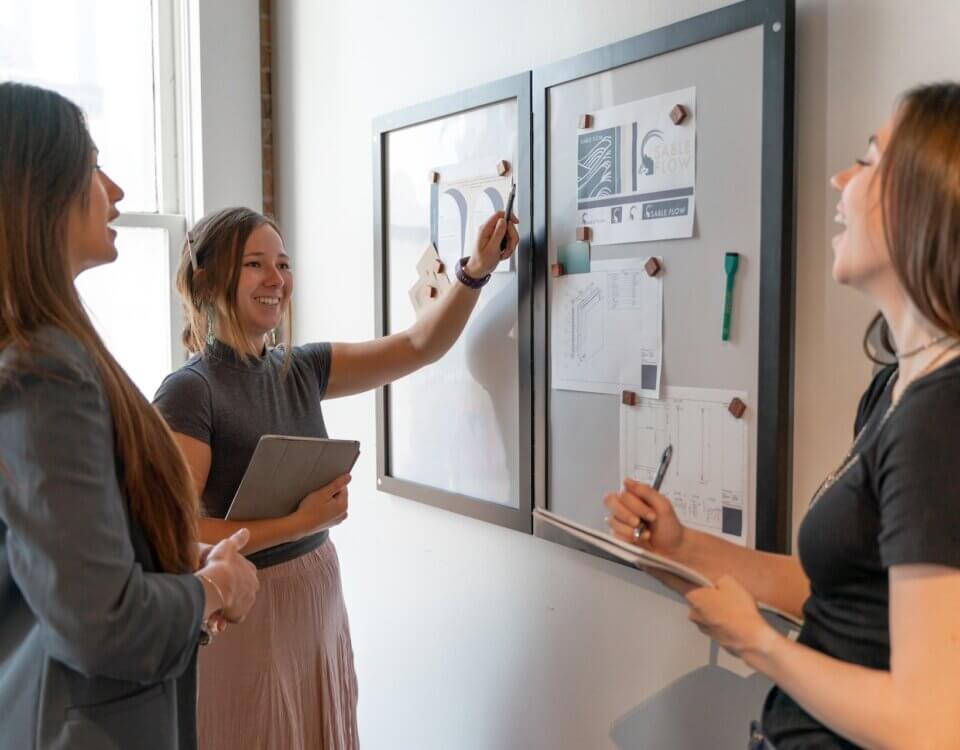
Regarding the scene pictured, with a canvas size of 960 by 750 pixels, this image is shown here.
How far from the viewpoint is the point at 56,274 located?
Answer: 1087 millimetres

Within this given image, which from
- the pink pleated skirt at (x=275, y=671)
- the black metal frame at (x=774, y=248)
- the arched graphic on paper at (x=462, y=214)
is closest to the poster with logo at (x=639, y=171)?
the black metal frame at (x=774, y=248)

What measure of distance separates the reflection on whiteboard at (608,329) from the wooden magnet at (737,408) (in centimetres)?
15

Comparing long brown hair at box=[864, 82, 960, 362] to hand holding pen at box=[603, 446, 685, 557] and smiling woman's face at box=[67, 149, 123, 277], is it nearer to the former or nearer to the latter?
hand holding pen at box=[603, 446, 685, 557]

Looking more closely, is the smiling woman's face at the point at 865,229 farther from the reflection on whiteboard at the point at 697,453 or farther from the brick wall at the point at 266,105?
the brick wall at the point at 266,105

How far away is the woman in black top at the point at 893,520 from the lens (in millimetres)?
824

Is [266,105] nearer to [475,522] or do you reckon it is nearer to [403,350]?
[403,350]

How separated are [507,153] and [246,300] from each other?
0.59m

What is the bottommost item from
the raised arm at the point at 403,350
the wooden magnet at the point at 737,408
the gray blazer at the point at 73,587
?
the gray blazer at the point at 73,587

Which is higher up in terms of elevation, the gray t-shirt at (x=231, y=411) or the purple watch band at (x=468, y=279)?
the purple watch band at (x=468, y=279)

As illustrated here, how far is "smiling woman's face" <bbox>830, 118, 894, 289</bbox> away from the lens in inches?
36.4

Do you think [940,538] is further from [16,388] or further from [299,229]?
[299,229]

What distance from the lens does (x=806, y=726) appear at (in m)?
1.01

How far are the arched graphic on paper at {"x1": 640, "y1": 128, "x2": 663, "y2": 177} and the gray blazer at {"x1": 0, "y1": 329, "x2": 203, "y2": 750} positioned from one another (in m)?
0.91

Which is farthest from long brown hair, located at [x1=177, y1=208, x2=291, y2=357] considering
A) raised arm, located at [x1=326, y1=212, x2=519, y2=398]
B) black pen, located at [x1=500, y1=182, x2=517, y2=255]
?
black pen, located at [x1=500, y1=182, x2=517, y2=255]
